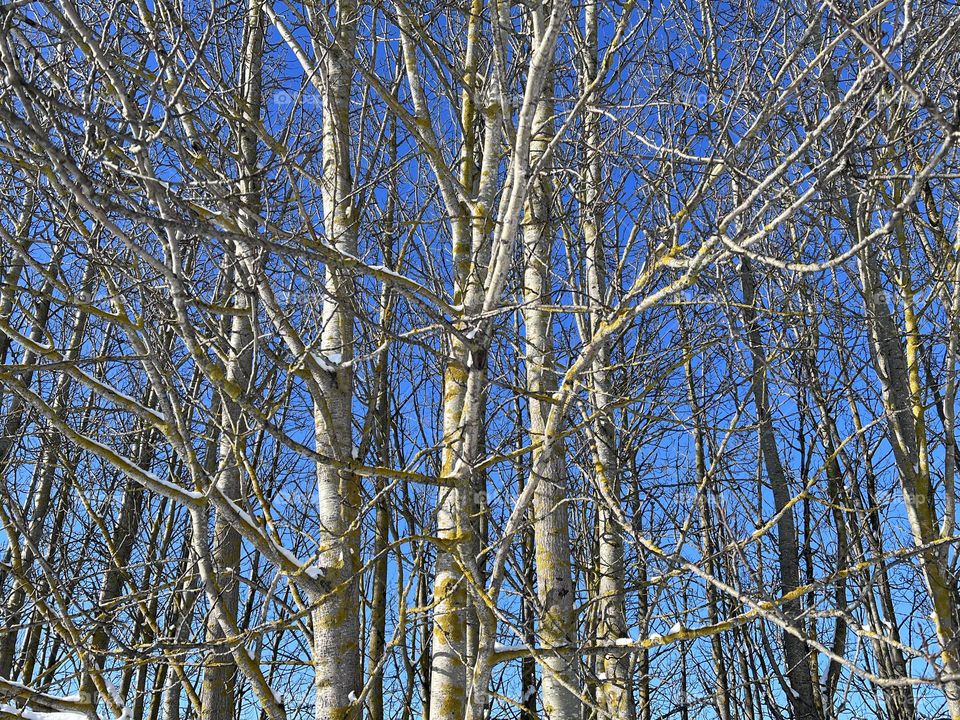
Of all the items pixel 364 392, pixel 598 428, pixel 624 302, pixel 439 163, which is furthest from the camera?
pixel 364 392

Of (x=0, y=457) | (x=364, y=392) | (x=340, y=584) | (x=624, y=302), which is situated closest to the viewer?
(x=624, y=302)

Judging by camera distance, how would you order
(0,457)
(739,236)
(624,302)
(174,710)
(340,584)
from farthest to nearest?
(0,457)
(174,710)
(340,584)
(624,302)
(739,236)

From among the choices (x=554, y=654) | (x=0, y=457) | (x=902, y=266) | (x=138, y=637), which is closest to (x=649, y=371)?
(x=902, y=266)

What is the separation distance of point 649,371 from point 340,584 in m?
2.75

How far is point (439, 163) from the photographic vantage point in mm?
3834

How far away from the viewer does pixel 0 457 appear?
6398 mm

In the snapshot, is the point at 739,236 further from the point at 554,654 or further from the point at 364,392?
the point at 364,392

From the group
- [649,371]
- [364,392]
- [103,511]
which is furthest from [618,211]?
[103,511]

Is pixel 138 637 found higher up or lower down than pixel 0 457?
lower down

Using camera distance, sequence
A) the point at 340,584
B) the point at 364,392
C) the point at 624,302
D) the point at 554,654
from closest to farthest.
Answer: the point at 624,302 → the point at 554,654 → the point at 340,584 → the point at 364,392

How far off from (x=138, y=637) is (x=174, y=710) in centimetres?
243

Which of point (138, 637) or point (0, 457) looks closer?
point (0, 457)

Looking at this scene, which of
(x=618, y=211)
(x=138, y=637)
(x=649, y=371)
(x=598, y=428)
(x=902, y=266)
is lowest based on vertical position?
(x=138, y=637)

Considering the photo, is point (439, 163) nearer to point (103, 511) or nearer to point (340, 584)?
point (340, 584)
